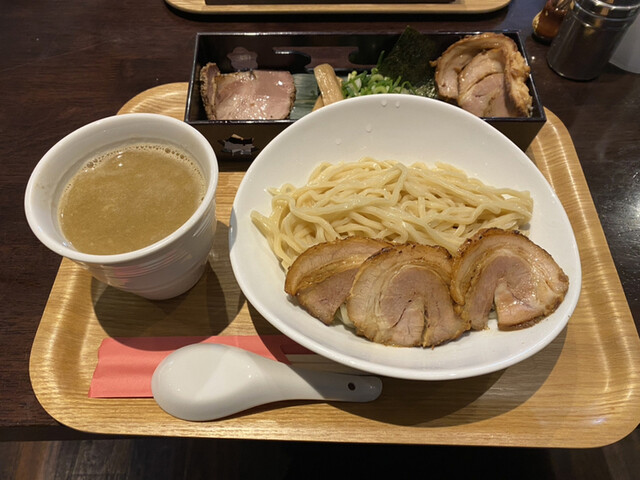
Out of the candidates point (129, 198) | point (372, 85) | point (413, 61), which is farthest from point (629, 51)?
point (129, 198)

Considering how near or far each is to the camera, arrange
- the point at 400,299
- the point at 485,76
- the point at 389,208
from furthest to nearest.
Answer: the point at 485,76, the point at 389,208, the point at 400,299

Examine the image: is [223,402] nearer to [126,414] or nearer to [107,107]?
[126,414]

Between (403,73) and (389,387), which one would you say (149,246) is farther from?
(403,73)

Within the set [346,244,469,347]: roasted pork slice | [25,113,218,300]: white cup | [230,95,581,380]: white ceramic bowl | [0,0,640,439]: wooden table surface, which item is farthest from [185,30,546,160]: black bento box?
[346,244,469,347]: roasted pork slice

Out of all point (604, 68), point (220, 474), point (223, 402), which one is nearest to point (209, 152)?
point (223, 402)

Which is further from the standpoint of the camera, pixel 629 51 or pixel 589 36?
pixel 629 51

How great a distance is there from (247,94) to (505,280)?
183 cm

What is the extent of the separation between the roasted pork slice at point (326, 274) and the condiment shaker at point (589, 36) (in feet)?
6.92

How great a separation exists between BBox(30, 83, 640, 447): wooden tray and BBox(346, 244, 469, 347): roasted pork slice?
22cm

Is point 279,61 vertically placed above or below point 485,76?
below

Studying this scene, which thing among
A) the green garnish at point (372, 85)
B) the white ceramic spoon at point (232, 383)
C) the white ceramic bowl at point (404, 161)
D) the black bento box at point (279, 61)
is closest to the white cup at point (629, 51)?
the black bento box at point (279, 61)

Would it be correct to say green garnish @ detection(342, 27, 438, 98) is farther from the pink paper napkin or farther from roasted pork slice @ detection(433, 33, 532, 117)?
the pink paper napkin

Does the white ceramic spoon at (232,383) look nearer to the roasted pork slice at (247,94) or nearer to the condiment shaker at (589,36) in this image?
the roasted pork slice at (247,94)

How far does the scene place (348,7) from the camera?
3150 millimetres
